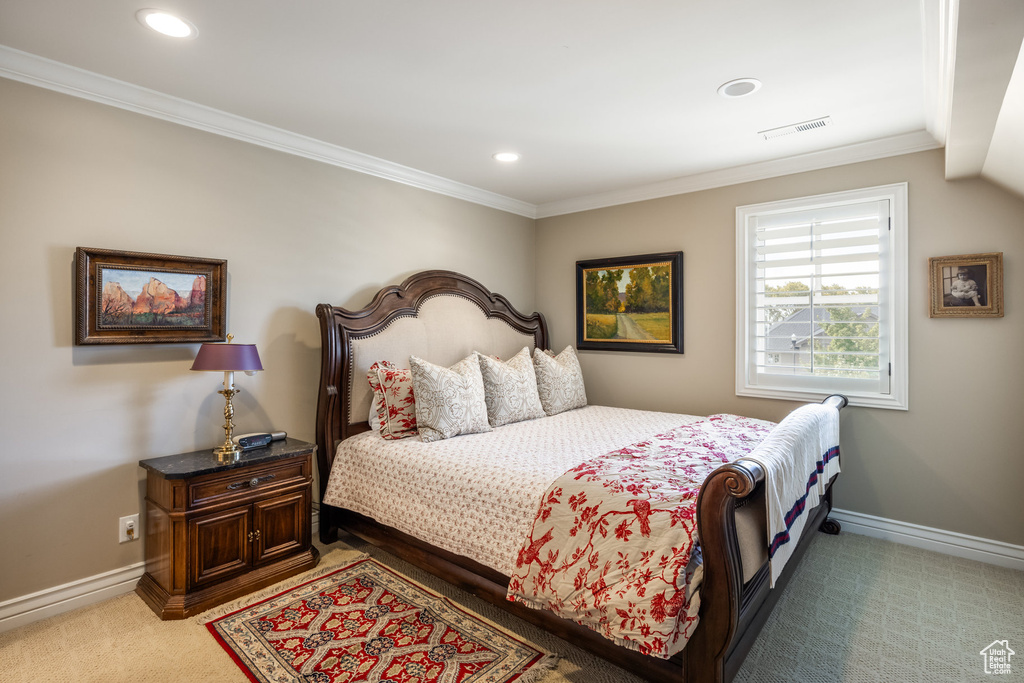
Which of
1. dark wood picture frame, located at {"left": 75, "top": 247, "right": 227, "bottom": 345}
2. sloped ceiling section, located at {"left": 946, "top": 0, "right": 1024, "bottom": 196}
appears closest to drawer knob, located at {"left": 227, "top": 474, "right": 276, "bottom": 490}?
dark wood picture frame, located at {"left": 75, "top": 247, "right": 227, "bottom": 345}

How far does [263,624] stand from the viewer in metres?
2.29

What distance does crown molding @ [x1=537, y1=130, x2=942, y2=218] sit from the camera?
308 centimetres

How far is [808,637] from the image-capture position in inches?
86.7

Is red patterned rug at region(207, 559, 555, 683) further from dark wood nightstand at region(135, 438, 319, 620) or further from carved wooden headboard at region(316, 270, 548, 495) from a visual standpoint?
carved wooden headboard at region(316, 270, 548, 495)

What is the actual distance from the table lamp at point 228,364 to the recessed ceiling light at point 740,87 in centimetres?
266

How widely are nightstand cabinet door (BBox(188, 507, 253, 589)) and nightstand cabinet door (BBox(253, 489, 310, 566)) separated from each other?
5 centimetres

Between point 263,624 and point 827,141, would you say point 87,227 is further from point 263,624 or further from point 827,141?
point 827,141

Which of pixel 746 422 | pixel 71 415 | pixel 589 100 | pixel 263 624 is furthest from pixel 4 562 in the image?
pixel 746 422

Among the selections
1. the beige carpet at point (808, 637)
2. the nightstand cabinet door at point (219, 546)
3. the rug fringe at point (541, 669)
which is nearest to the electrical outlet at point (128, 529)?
the beige carpet at point (808, 637)

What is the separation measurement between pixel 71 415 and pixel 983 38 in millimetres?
3767

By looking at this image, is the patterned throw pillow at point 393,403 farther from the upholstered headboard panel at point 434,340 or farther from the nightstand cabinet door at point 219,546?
the nightstand cabinet door at point 219,546

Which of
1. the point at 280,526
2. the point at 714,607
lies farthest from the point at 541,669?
the point at 280,526

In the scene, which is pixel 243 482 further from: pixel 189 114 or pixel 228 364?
pixel 189 114

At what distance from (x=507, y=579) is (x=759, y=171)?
3.15m
